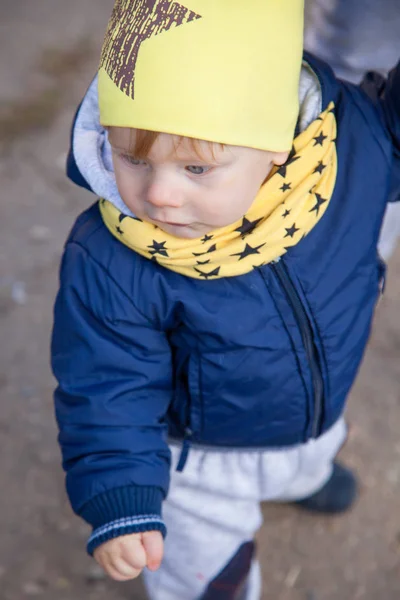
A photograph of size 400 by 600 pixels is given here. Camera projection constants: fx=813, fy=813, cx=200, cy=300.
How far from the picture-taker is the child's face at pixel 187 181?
1085 mm

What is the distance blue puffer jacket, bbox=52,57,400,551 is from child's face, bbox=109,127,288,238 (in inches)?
5.0

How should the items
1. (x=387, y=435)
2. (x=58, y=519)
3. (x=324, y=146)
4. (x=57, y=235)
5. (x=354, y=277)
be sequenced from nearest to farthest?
(x=324, y=146) → (x=354, y=277) → (x=58, y=519) → (x=387, y=435) → (x=57, y=235)

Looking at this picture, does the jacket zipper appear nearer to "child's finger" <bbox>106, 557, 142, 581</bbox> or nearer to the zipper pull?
the zipper pull

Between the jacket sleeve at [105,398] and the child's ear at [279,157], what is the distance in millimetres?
303

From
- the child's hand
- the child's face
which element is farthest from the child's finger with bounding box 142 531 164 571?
the child's face

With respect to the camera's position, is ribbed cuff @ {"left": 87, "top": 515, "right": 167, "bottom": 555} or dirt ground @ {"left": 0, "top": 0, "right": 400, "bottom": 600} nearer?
ribbed cuff @ {"left": 87, "top": 515, "right": 167, "bottom": 555}

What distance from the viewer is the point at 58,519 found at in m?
1.98

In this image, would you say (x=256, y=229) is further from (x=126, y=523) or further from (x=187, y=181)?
(x=126, y=523)

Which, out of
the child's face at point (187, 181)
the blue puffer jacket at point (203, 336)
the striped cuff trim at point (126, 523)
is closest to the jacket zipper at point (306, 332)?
the blue puffer jacket at point (203, 336)

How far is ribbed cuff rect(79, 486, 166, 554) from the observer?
1240mm

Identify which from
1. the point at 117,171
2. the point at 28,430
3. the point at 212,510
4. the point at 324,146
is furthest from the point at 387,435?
the point at 117,171

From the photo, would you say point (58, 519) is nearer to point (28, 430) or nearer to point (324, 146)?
point (28, 430)

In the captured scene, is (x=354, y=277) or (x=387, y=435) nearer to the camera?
(x=354, y=277)

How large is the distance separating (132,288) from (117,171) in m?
0.19
